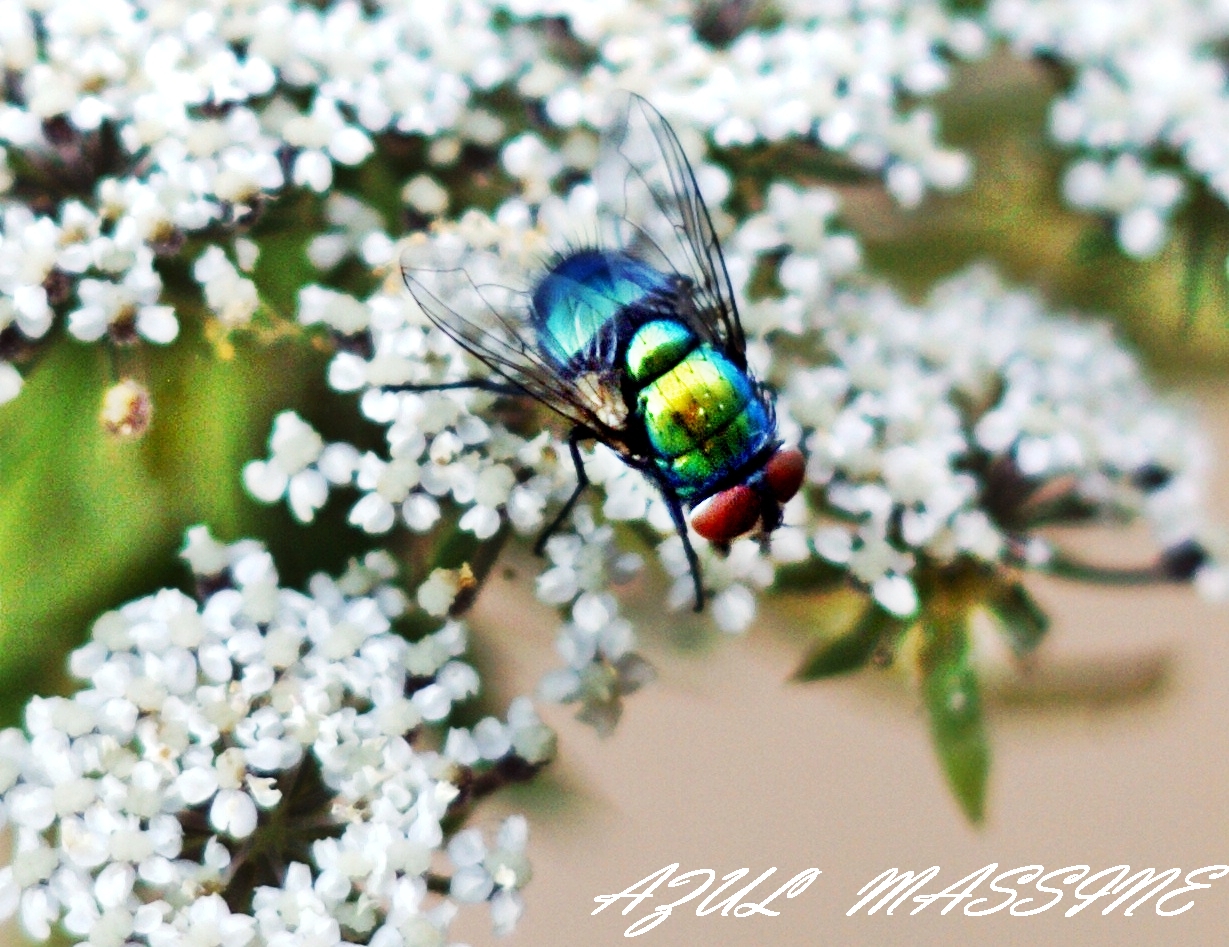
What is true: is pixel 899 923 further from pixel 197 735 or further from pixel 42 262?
pixel 42 262

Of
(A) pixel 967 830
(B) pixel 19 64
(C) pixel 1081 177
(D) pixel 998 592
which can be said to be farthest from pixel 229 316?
(A) pixel 967 830

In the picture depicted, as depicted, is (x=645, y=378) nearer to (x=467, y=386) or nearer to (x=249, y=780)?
(x=467, y=386)

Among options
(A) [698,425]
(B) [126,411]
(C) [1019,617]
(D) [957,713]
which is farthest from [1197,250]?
(B) [126,411]

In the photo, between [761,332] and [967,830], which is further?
[967,830]

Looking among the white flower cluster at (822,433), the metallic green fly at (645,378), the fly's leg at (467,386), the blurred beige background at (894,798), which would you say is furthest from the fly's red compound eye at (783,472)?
the blurred beige background at (894,798)

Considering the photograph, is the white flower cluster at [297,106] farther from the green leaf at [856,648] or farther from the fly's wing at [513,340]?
the green leaf at [856,648]

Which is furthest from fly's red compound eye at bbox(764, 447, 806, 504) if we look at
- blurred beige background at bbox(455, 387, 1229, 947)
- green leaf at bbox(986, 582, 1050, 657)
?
blurred beige background at bbox(455, 387, 1229, 947)
